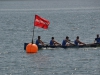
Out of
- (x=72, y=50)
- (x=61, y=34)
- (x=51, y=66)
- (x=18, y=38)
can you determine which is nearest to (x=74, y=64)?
(x=51, y=66)

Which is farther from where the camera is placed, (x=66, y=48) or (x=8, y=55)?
(x=66, y=48)

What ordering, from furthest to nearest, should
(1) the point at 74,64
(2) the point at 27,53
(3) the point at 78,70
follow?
(2) the point at 27,53 < (1) the point at 74,64 < (3) the point at 78,70

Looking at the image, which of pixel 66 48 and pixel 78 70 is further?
pixel 66 48

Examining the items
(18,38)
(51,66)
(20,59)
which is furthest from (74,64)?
(18,38)

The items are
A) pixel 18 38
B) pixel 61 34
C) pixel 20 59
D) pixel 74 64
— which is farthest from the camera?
pixel 61 34

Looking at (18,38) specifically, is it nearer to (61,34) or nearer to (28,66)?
(61,34)

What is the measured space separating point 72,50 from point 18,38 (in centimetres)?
2117

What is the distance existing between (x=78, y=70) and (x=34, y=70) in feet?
13.3

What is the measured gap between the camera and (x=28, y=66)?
5688 cm

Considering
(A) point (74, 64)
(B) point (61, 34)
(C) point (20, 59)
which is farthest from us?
(B) point (61, 34)

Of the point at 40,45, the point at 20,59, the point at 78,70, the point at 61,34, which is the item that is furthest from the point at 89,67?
the point at 61,34

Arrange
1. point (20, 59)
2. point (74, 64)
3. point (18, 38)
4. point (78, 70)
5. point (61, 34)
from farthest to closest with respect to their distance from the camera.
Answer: point (61, 34)
point (18, 38)
point (20, 59)
point (74, 64)
point (78, 70)

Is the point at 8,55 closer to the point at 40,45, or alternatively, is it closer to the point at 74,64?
the point at 40,45

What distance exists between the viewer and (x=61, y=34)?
313 ft
